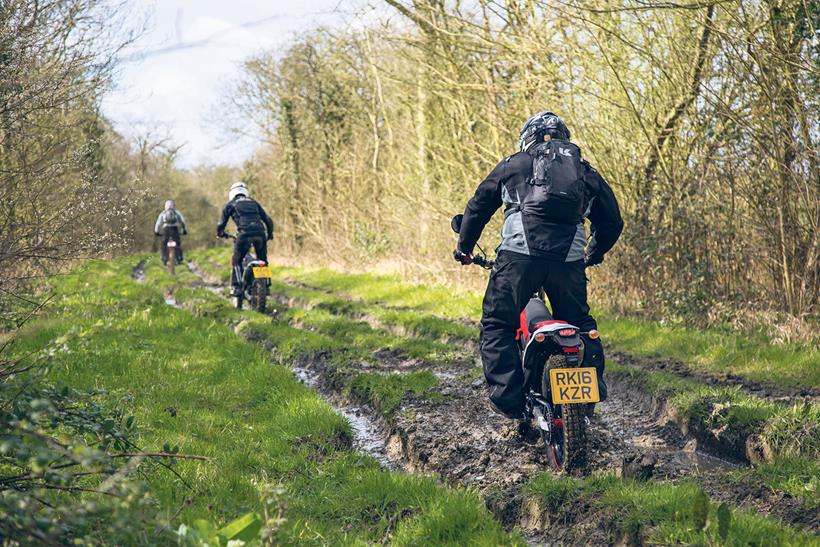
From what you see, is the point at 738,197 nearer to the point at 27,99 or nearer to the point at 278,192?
the point at 27,99

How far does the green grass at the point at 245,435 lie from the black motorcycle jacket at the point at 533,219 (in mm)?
Answer: 1656

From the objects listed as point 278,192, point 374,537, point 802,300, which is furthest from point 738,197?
point 278,192

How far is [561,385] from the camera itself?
195 inches

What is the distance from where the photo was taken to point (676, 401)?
6.60 metres

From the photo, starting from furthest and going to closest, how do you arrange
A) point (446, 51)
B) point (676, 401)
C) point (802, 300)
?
point (446, 51) → point (802, 300) → point (676, 401)

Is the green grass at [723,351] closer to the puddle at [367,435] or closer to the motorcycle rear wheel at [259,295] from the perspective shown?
the puddle at [367,435]

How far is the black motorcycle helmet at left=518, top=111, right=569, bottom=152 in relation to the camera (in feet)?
17.5

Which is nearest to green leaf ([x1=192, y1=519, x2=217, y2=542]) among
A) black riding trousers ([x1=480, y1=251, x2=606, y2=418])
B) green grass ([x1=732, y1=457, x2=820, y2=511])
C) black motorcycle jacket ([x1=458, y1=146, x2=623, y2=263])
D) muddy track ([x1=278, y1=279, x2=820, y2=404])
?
black riding trousers ([x1=480, y1=251, x2=606, y2=418])

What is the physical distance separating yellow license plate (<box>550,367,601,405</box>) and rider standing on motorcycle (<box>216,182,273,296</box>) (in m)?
9.27

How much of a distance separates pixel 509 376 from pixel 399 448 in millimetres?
1233

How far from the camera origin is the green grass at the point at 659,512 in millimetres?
3621

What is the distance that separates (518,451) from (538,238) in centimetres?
157

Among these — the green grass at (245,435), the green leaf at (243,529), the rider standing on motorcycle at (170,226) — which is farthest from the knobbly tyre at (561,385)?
the rider standing on motorcycle at (170,226)

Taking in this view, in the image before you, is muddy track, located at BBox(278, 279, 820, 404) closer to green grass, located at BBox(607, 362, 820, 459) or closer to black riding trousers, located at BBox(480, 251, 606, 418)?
green grass, located at BBox(607, 362, 820, 459)
